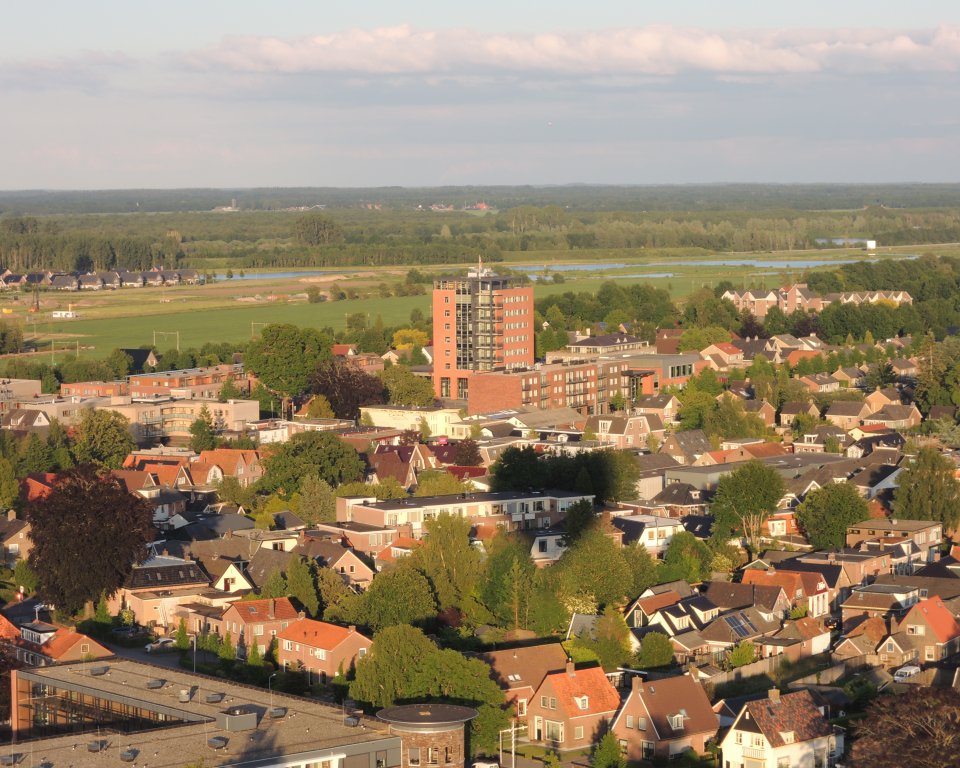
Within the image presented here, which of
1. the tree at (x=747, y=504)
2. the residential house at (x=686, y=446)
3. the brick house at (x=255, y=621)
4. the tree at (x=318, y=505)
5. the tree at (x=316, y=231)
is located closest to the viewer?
the brick house at (x=255, y=621)

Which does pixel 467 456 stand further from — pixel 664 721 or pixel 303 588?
pixel 664 721

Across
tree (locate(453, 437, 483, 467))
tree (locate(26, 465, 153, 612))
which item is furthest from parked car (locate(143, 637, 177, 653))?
tree (locate(453, 437, 483, 467))

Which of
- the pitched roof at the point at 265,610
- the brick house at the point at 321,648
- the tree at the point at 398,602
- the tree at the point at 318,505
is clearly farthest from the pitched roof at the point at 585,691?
the tree at the point at 318,505

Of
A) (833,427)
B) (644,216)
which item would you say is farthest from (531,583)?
(644,216)

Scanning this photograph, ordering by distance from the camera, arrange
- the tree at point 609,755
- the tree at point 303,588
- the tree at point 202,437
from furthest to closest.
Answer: the tree at point 202,437 < the tree at point 303,588 < the tree at point 609,755

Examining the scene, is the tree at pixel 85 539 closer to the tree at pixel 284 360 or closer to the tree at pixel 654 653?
the tree at pixel 654 653

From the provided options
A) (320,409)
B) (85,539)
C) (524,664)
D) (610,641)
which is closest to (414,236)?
(320,409)

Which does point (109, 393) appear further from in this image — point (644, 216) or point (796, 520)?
point (644, 216)
